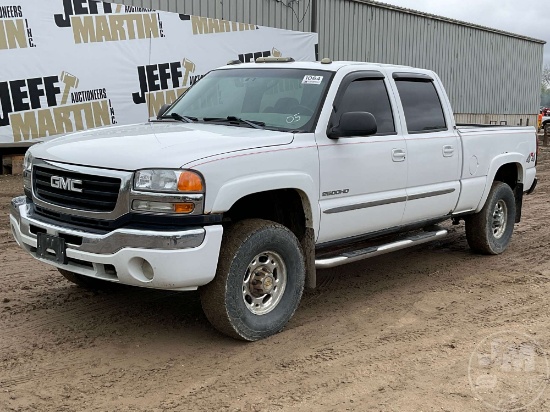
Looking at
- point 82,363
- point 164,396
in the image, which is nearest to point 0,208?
point 82,363

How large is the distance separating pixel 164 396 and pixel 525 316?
307 cm

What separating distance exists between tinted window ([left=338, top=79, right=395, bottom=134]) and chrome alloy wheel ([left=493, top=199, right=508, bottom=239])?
8.03 ft

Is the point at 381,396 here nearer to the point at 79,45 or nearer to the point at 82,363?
the point at 82,363

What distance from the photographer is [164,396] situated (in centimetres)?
376

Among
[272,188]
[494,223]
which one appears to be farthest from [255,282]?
[494,223]

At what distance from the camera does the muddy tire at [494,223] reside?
7266 millimetres

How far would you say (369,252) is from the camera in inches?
217

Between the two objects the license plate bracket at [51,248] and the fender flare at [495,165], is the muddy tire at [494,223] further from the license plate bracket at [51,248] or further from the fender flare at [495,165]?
the license plate bracket at [51,248]

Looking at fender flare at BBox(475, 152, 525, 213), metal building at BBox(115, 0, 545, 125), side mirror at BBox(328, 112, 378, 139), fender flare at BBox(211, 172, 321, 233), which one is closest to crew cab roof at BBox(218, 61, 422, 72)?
side mirror at BBox(328, 112, 378, 139)

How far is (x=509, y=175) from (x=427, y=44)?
16770 millimetres

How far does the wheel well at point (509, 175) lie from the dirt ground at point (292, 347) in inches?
59.3

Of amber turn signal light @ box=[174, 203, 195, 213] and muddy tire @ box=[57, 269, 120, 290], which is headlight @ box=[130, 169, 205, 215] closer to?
amber turn signal light @ box=[174, 203, 195, 213]

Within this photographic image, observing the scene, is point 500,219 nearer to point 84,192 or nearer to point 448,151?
point 448,151

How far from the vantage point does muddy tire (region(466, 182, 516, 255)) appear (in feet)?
23.8
